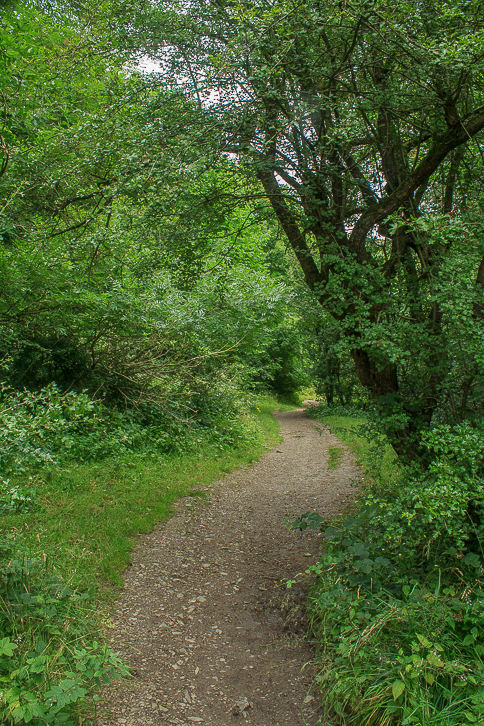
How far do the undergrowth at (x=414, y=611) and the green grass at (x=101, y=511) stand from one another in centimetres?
219

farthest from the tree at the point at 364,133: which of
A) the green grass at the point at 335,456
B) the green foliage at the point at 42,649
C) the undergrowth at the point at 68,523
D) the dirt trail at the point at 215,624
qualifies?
the green grass at the point at 335,456

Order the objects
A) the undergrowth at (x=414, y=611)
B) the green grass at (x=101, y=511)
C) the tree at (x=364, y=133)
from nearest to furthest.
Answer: the undergrowth at (x=414, y=611)
the tree at (x=364, y=133)
the green grass at (x=101, y=511)

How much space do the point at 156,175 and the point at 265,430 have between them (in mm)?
11659

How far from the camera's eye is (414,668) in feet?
9.57

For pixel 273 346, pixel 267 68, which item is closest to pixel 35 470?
pixel 267 68

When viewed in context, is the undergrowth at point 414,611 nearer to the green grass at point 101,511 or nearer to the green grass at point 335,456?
the green grass at point 101,511

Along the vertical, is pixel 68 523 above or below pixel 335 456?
above

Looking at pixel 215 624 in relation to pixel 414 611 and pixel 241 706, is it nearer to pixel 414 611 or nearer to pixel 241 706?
pixel 241 706

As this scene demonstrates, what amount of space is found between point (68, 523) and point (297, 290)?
405 cm

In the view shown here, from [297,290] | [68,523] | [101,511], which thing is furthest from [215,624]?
[297,290]

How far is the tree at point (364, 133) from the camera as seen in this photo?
4266 mm

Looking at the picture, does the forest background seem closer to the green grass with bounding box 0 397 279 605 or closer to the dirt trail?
the green grass with bounding box 0 397 279 605

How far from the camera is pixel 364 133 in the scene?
5.15 metres

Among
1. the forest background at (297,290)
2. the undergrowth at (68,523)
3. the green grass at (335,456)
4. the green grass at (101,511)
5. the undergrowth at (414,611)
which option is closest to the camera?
the undergrowth at (414,611)
